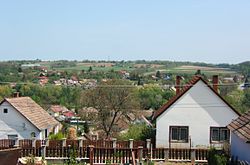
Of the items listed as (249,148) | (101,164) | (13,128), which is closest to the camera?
(249,148)

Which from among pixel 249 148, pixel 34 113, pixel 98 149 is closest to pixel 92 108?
pixel 34 113

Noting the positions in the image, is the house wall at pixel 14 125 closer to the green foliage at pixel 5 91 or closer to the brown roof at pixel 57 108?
the brown roof at pixel 57 108

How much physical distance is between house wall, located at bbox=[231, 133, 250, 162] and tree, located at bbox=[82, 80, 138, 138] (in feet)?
81.2

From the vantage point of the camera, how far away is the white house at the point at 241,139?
16.4 meters

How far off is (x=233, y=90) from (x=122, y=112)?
77.6ft

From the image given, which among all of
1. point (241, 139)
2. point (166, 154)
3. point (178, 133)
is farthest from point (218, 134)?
point (241, 139)

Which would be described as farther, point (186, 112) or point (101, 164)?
point (186, 112)

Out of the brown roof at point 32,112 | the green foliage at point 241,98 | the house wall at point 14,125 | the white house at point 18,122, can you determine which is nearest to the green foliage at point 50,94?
the green foliage at point 241,98

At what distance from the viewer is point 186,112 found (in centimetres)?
2905

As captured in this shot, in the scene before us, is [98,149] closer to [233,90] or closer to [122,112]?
Answer: [122,112]

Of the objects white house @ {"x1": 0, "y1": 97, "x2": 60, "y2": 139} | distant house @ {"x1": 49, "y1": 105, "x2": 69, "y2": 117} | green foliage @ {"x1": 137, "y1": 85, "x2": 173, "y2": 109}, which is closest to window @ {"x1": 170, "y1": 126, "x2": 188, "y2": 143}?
white house @ {"x1": 0, "y1": 97, "x2": 60, "y2": 139}

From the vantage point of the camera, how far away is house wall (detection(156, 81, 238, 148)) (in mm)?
28891

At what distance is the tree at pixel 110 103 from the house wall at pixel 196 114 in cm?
1474

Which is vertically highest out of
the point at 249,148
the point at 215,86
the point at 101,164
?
the point at 215,86
